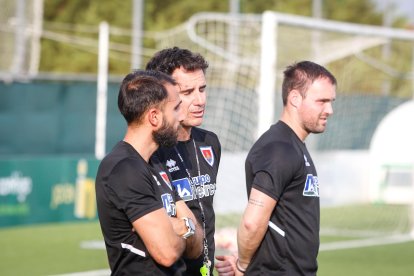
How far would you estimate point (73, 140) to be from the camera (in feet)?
67.3

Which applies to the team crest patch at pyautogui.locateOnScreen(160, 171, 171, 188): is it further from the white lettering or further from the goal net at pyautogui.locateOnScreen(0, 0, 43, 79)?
the goal net at pyautogui.locateOnScreen(0, 0, 43, 79)

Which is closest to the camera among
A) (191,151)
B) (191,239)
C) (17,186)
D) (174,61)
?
(191,239)

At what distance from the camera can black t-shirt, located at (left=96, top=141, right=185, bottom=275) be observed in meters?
4.56

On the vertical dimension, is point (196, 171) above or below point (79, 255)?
above

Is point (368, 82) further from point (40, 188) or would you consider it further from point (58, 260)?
point (58, 260)

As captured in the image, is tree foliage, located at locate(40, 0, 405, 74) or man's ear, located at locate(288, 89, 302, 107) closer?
A: man's ear, located at locate(288, 89, 302, 107)

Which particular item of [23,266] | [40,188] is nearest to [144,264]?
[23,266]

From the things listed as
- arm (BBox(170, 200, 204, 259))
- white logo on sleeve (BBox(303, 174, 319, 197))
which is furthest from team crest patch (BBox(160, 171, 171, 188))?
white logo on sleeve (BBox(303, 174, 319, 197))

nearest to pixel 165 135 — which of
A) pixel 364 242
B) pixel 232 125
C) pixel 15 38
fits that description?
pixel 232 125

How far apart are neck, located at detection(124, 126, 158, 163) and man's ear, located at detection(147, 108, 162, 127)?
55 millimetres

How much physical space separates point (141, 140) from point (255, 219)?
1.04m

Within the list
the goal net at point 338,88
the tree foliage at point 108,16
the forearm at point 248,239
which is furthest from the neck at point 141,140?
the tree foliage at point 108,16

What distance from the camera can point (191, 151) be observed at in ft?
18.8

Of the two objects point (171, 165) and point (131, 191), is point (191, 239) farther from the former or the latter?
point (171, 165)
